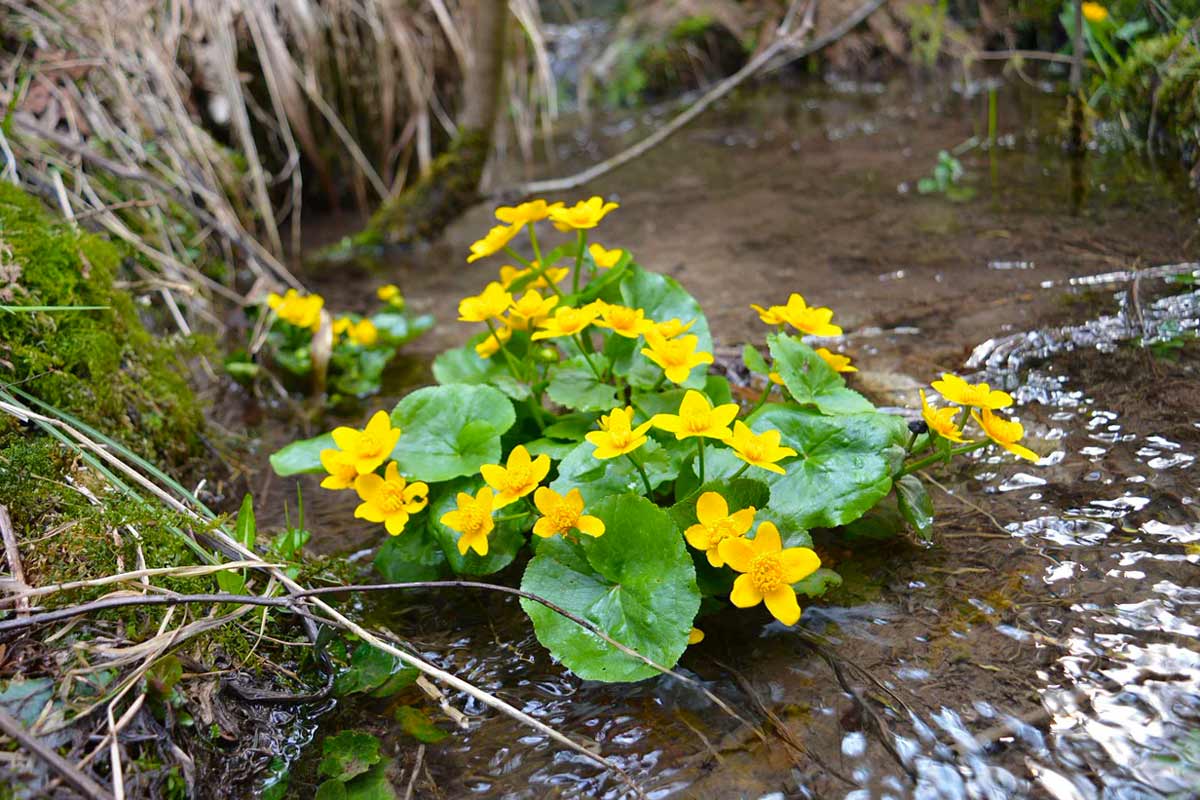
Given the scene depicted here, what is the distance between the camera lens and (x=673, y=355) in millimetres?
1556

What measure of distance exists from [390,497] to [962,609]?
0.98m

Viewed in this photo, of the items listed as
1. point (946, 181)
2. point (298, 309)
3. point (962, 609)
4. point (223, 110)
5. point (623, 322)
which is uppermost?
point (223, 110)

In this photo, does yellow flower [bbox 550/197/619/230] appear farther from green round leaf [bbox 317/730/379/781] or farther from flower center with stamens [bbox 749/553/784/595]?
green round leaf [bbox 317/730/379/781]

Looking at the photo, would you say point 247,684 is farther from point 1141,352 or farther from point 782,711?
point 1141,352

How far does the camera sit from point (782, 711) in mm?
1275

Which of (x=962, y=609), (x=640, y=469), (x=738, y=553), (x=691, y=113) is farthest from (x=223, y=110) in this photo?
(x=962, y=609)

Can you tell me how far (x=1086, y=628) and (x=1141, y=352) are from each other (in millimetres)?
1014

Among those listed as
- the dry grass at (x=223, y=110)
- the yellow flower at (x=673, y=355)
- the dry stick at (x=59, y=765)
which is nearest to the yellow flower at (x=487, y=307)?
the yellow flower at (x=673, y=355)

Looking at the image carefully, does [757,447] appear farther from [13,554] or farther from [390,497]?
[13,554]

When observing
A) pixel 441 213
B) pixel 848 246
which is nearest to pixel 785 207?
pixel 848 246

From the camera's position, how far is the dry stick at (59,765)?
37.5 inches

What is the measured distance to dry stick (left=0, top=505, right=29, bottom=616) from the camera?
1.19 meters

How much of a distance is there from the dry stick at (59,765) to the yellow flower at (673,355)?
998 millimetres

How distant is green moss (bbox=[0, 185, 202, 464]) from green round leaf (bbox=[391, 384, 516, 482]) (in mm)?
679
